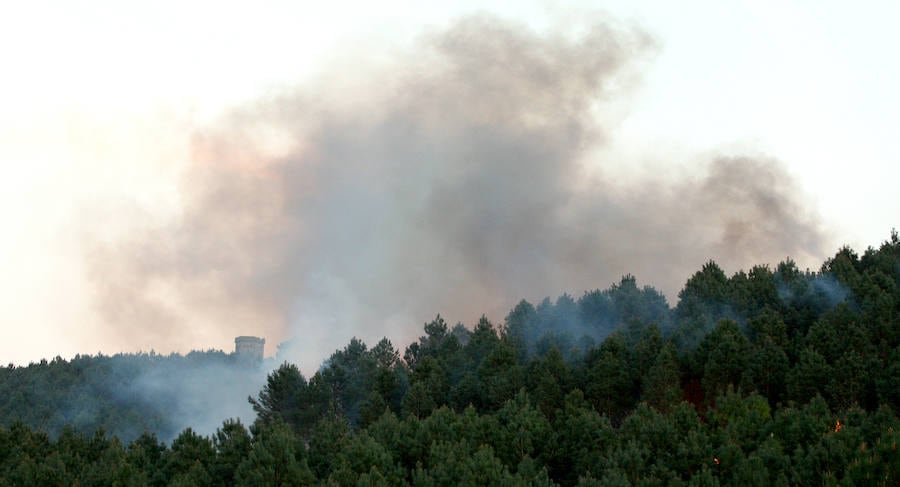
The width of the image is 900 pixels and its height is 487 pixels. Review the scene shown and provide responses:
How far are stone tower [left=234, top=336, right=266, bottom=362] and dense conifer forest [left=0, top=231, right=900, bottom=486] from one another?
7948 centimetres

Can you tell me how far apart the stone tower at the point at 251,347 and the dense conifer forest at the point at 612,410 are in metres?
79.5

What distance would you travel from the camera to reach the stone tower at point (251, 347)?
586 ft

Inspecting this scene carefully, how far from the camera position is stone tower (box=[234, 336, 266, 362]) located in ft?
586

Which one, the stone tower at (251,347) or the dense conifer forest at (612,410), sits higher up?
the stone tower at (251,347)

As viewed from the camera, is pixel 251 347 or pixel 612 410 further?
pixel 251 347

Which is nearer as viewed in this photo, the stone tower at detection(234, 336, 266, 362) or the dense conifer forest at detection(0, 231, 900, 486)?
the dense conifer forest at detection(0, 231, 900, 486)

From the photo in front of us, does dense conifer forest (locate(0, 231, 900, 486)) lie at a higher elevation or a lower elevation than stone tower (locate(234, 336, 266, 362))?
lower

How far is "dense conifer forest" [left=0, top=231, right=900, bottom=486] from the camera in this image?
158ft

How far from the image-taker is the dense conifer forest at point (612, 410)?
4803 cm

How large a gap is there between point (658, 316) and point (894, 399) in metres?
42.8

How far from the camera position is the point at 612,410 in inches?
2810

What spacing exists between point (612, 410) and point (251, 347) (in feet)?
406

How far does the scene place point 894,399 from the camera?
58.1 metres

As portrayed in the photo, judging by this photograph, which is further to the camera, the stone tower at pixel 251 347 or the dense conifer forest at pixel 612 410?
the stone tower at pixel 251 347
